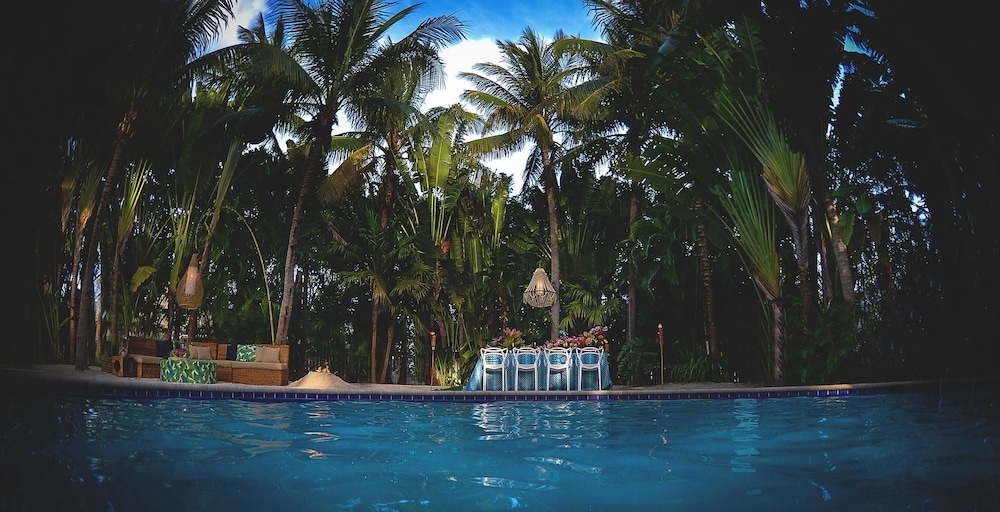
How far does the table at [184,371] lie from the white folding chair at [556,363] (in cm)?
517

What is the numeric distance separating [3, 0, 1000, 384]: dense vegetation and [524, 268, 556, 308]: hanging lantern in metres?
2.02

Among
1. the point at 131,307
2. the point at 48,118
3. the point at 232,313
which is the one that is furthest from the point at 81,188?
the point at 48,118

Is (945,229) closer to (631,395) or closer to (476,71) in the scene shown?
(631,395)

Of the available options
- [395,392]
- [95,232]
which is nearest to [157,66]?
[95,232]

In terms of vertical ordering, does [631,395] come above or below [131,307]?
below

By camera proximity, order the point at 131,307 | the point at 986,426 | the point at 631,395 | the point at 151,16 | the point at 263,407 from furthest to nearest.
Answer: the point at 131,307 < the point at 151,16 < the point at 631,395 < the point at 263,407 < the point at 986,426

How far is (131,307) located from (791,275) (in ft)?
45.3

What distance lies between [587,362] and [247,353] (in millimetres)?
5847

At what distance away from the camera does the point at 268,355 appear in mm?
11867

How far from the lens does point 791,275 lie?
13828 millimetres

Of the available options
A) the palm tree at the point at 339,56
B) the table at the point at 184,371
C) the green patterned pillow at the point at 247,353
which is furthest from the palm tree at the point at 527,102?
the table at the point at 184,371

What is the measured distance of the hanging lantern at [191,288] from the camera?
1243 cm

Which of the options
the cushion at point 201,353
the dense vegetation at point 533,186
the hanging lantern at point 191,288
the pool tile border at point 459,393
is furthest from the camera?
the hanging lantern at point 191,288

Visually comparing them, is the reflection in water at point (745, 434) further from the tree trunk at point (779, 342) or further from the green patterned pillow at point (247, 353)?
the green patterned pillow at point (247, 353)
